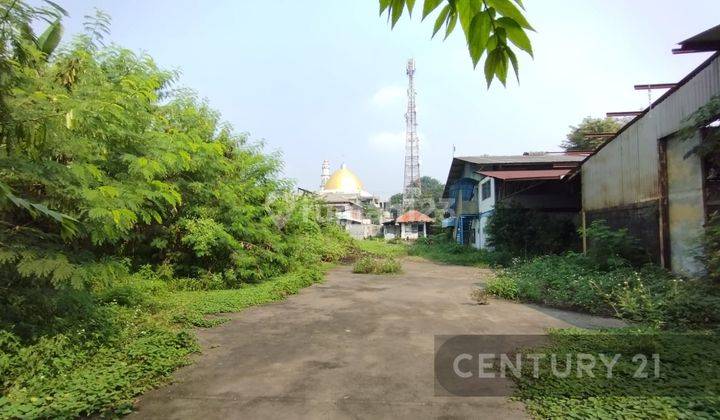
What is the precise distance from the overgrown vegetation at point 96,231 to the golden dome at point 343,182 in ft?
176

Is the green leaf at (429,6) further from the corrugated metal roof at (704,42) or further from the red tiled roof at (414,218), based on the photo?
the red tiled roof at (414,218)

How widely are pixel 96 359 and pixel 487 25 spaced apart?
5286 mm

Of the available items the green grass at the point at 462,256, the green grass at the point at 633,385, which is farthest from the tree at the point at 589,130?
the green grass at the point at 633,385

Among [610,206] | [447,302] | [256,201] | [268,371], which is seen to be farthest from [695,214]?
[256,201]

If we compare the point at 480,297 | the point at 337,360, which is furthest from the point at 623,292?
the point at 337,360

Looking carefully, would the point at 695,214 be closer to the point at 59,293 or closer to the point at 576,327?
the point at 576,327

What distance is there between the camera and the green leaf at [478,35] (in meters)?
1.18

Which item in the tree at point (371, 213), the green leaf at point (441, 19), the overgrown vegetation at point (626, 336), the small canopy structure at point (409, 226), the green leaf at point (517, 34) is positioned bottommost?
the overgrown vegetation at point (626, 336)

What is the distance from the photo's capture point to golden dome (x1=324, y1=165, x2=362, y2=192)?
64.8m

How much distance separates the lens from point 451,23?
1276 mm

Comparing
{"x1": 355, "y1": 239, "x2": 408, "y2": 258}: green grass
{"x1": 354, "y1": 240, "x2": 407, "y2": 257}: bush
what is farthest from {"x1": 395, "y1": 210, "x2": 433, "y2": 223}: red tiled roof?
{"x1": 354, "y1": 240, "x2": 407, "y2": 257}: bush

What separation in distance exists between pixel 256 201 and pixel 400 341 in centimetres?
716

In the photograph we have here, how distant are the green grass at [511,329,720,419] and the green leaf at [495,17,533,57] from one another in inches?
133

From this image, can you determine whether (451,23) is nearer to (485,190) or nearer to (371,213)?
(485,190)
